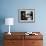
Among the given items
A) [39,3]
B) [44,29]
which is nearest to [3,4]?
[39,3]

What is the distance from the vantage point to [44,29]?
457 cm

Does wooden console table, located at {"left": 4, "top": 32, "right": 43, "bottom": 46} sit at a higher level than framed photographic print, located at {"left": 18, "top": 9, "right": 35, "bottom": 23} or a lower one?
lower

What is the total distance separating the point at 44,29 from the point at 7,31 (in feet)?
4.27

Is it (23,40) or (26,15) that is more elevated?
(26,15)

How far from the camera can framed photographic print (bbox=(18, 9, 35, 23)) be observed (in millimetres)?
4515

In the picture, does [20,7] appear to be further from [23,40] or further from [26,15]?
[23,40]

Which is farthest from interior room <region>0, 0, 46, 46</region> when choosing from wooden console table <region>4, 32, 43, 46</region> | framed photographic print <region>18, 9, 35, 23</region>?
wooden console table <region>4, 32, 43, 46</region>

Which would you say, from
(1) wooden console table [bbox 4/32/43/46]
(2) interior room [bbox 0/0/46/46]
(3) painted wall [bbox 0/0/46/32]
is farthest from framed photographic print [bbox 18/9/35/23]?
(1) wooden console table [bbox 4/32/43/46]

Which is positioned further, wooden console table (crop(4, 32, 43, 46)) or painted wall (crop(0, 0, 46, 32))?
painted wall (crop(0, 0, 46, 32))

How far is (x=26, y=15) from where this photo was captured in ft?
14.9

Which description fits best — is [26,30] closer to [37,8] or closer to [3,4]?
[37,8]

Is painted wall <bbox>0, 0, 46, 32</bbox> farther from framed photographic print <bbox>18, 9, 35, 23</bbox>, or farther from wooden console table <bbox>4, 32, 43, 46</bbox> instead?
wooden console table <bbox>4, 32, 43, 46</bbox>

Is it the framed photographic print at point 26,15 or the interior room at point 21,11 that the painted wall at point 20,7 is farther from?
the framed photographic print at point 26,15

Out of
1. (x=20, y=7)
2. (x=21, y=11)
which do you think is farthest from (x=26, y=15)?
(x=20, y=7)
